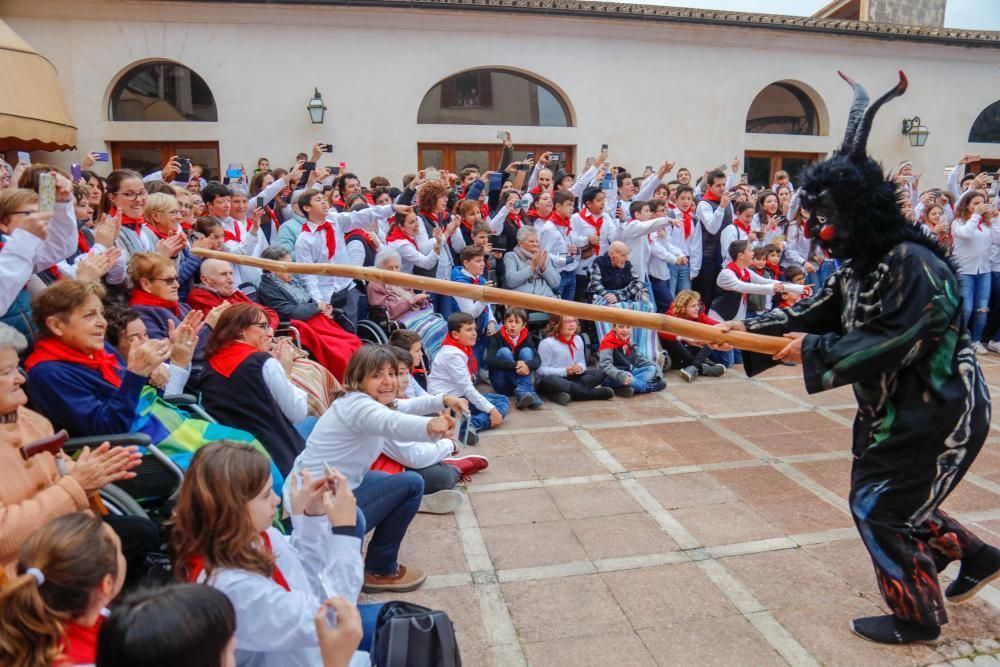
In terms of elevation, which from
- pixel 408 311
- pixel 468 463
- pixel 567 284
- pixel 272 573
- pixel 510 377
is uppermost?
pixel 567 284

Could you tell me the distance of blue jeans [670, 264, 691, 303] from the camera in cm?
839

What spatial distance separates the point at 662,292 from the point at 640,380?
5.73 ft

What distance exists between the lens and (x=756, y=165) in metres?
16.0

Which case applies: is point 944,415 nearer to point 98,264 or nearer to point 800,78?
point 98,264

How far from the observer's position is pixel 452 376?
554cm

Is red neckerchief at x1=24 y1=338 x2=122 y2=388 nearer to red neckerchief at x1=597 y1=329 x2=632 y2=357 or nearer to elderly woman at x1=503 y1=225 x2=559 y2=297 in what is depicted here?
elderly woman at x1=503 y1=225 x2=559 y2=297

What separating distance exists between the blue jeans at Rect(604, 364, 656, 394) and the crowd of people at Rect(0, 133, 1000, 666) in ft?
0.06

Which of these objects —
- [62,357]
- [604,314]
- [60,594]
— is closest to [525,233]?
[604,314]

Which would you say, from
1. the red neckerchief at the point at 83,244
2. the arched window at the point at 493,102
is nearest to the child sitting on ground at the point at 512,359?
the red neckerchief at the point at 83,244

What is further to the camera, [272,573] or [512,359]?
[512,359]

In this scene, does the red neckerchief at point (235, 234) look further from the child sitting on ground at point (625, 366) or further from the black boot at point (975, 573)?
the black boot at point (975, 573)

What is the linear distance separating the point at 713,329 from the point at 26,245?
124 inches

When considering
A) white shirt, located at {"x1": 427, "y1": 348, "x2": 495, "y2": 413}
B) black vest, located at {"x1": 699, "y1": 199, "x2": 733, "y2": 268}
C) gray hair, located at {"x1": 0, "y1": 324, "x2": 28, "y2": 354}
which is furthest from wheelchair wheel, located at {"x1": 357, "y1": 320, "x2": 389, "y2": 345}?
black vest, located at {"x1": 699, "y1": 199, "x2": 733, "y2": 268}

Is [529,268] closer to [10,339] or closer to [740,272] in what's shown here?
[740,272]
